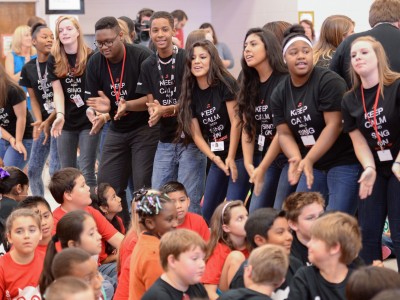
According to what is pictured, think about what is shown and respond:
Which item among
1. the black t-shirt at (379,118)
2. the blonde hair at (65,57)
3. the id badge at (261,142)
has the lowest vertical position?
the id badge at (261,142)

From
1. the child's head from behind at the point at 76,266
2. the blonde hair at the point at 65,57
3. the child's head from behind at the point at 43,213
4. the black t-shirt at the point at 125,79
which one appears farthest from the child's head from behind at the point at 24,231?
the blonde hair at the point at 65,57

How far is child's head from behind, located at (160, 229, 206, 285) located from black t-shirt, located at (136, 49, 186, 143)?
2.11 metres

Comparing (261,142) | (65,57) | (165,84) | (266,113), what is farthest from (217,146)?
(65,57)

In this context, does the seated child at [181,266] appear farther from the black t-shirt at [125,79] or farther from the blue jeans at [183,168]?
the black t-shirt at [125,79]

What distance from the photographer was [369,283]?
125 inches

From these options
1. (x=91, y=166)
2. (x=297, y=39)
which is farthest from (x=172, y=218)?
(x=91, y=166)

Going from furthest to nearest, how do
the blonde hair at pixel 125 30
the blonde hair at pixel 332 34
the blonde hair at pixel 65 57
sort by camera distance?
1. the blonde hair at pixel 125 30
2. the blonde hair at pixel 65 57
3. the blonde hair at pixel 332 34

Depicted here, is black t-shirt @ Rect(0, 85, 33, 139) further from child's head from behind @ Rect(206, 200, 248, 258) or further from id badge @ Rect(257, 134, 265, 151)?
child's head from behind @ Rect(206, 200, 248, 258)

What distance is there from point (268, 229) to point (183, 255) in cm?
64

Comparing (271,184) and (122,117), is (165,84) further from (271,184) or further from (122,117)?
(271,184)

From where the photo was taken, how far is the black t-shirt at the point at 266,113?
214 inches

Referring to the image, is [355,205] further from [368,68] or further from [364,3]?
[364,3]

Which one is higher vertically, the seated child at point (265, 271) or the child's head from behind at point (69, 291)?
the child's head from behind at point (69, 291)

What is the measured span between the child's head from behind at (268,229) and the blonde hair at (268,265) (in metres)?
0.60
